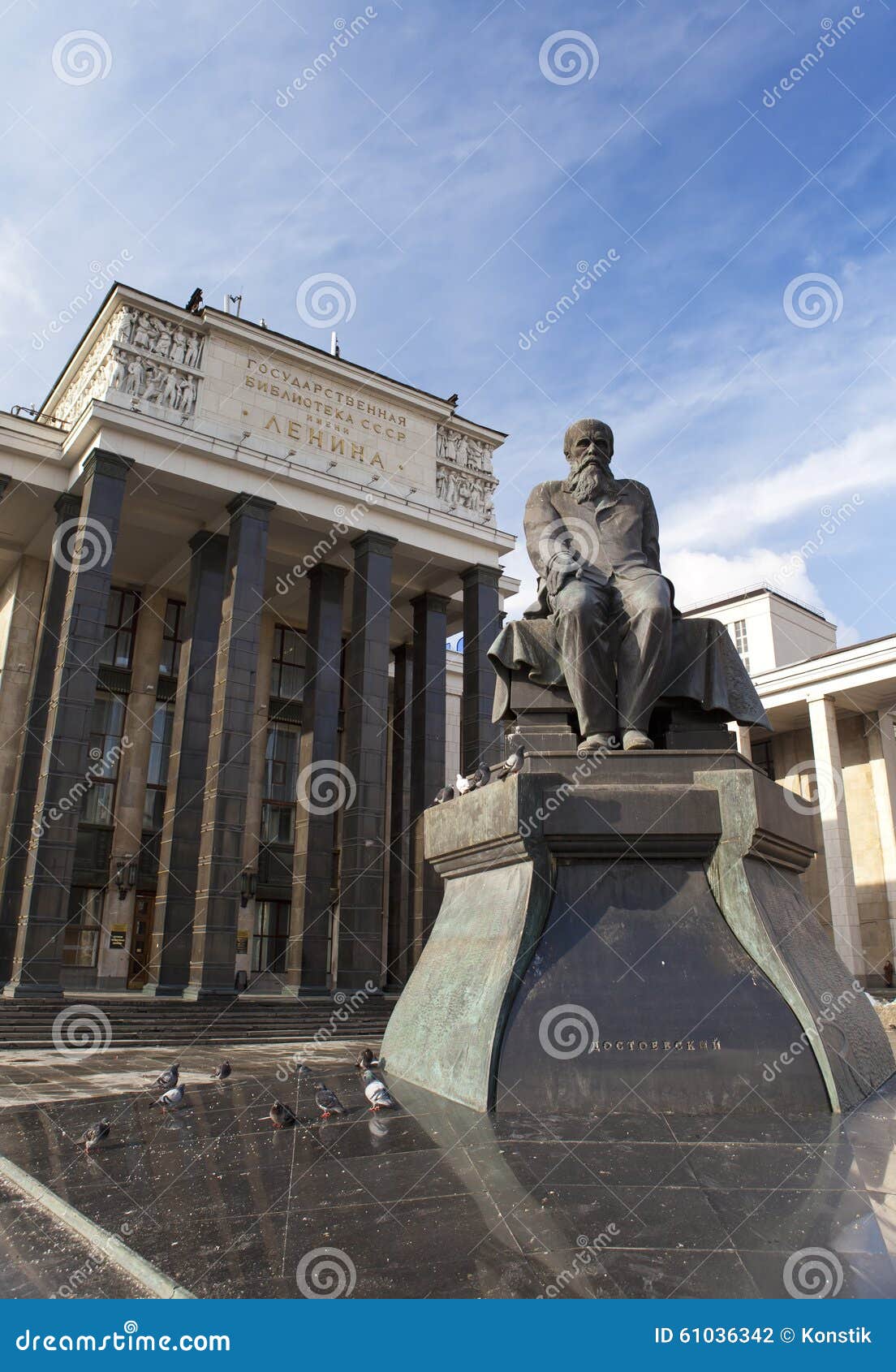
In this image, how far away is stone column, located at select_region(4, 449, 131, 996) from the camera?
70.2 ft

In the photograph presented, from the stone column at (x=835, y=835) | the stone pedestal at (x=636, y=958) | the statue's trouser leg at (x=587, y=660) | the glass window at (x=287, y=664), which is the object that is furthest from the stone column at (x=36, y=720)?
the stone column at (x=835, y=835)

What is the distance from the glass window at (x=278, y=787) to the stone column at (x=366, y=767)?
226 inches

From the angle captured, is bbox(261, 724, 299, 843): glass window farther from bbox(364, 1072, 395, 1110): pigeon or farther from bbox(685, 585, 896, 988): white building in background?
bbox(364, 1072, 395, 1110): pigeon

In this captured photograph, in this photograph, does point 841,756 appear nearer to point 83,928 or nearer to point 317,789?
point 317,789

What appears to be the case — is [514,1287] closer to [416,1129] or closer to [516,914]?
[416,1129]

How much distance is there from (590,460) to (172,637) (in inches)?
1129

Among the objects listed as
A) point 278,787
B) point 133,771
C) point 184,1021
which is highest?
point 278,787

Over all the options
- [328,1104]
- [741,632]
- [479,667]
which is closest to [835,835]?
[741,632]

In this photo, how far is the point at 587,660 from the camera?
5801 millimetres

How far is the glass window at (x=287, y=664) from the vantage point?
3506 cm

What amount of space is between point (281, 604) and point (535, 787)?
3010 centimetres

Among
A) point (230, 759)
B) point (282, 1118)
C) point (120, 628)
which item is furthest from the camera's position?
point (120, 628)

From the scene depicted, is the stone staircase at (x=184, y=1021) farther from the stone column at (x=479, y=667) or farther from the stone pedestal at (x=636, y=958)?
the stone pedestal at (x=636, y=958)

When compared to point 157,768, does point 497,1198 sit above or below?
below
